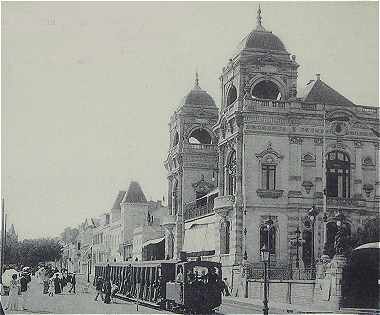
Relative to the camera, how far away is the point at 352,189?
158 feet

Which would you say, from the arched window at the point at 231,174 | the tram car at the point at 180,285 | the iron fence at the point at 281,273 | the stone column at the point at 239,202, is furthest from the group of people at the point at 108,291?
the arched window at the point at 231,174

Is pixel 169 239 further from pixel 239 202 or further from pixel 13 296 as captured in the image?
pixel 13 296

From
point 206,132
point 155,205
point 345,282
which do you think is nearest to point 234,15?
point 345,282

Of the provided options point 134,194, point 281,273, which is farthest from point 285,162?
point 134,194

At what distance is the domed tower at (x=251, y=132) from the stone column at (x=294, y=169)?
0.71m

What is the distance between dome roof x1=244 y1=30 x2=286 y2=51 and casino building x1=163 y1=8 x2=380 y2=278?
6 centimetres

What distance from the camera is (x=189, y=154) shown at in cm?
6178

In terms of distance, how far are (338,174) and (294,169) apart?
2.87 metres

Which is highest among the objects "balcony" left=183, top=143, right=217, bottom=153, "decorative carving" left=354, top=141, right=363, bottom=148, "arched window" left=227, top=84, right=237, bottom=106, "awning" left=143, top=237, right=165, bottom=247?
"arched window" left=227, top=84, right=237, bottom=106

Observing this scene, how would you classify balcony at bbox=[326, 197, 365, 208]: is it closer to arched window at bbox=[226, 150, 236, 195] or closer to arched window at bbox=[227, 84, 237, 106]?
arched window at bbox=[226, 150, 236, 195]

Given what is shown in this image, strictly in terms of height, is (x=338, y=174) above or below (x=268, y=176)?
above

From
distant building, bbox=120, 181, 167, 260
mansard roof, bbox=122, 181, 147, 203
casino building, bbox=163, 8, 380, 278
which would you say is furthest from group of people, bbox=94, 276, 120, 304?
mansard roof, bbox=122, 181, 147, 203

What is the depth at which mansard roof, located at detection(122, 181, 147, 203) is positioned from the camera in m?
86.2

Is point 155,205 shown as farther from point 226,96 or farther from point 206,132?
point 226,96
